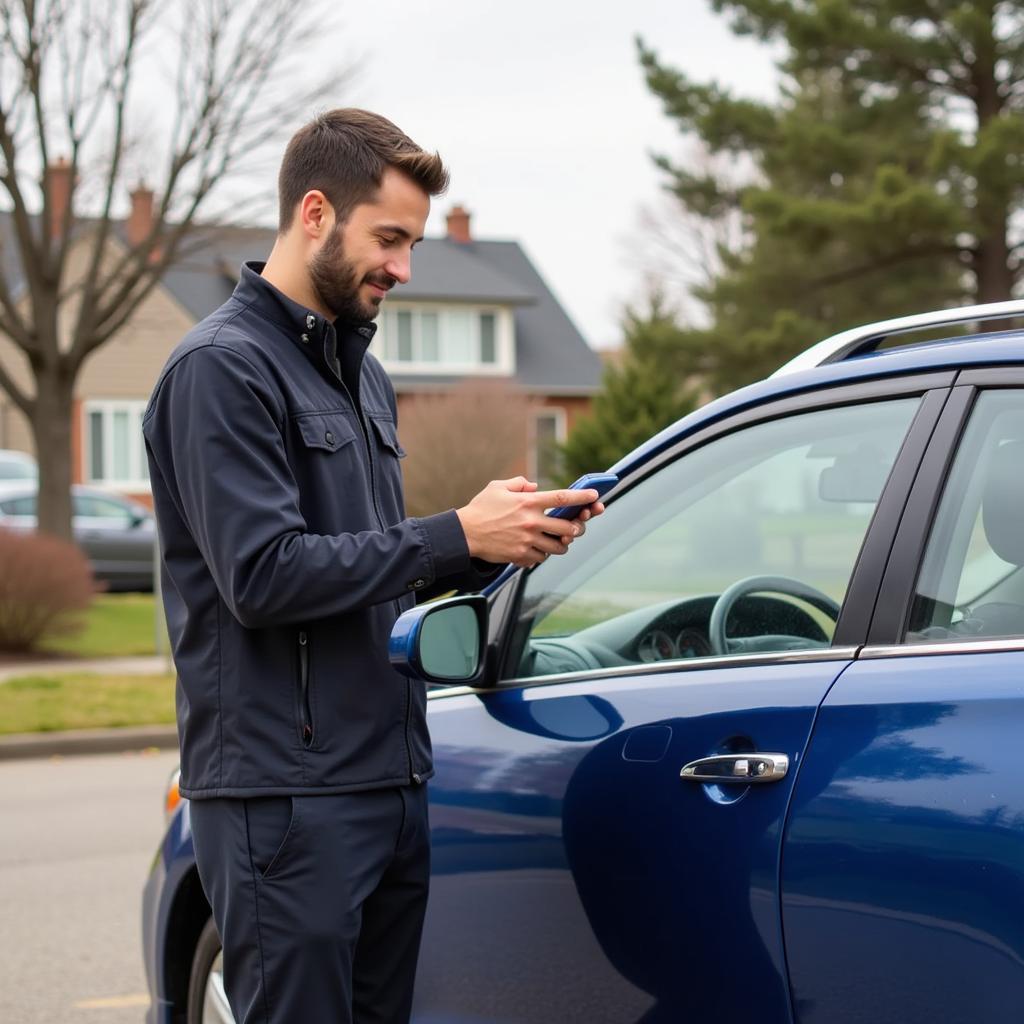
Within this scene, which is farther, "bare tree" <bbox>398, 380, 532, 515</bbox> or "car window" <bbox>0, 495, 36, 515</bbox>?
"bare tree" <bbox>398, 380, 532, 515</bbox>

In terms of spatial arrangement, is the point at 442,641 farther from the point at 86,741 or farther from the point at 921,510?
the point at 86,741

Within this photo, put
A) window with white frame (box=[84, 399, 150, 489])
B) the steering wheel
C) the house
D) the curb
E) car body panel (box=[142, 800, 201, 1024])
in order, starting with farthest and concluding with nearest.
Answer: window with white frame (box=[84, 399, 150, 489]), the house, the curb, car body panel (box=[142, 800, 201, 1024]), the steering wheel

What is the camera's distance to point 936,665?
2.25m

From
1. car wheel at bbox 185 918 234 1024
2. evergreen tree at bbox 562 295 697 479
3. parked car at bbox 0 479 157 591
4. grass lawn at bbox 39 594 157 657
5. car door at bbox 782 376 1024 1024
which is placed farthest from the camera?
evergreen tree at bbox 562 295 697 479

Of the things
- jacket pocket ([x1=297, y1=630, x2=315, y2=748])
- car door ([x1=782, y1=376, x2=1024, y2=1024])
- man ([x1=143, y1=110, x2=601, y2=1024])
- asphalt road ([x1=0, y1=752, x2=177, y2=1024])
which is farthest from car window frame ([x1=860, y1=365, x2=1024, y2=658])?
asphalt road ([x1=0, y1=752, x2=177, y2=1024])

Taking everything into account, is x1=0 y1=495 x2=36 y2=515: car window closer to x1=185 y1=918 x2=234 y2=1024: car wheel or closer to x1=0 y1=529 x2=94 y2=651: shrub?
x1=0 y1=529 x2=94 y2=651: shrub

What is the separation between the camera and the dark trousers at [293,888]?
93.6 inches

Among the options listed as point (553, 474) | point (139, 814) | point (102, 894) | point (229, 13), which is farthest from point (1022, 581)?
point (553, 474)

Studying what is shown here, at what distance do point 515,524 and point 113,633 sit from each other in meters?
15.1

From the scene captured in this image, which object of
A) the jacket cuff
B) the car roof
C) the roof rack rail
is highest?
the roof rack rail

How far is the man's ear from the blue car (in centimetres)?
65

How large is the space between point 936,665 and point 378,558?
83 centimetres

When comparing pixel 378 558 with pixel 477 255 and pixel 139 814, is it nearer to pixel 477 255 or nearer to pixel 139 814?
pixel 139 814

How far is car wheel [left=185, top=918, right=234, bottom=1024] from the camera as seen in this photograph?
10.7 ft
